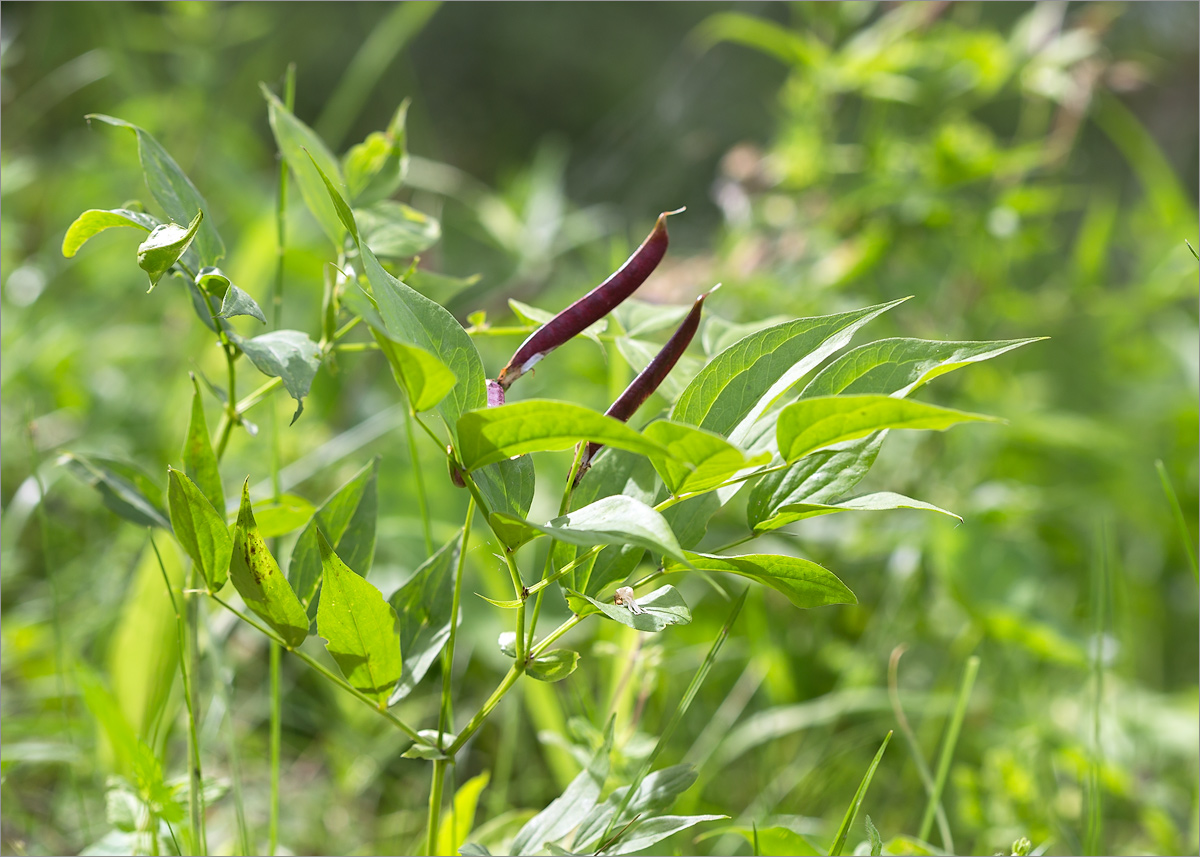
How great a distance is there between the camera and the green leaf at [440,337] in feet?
0.77

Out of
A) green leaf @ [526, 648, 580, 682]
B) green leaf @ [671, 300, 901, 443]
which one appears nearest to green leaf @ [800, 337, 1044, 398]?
green leaf @ [671, 300, 901, 443]

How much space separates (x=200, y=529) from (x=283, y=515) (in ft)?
0.30

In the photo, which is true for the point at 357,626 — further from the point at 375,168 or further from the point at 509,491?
the point at 375,168

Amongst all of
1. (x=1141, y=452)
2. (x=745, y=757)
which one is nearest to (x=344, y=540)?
(x=745, y=757)

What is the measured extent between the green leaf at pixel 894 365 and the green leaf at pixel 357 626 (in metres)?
0.15

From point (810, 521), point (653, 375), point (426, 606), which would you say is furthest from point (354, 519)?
point (810, 521)

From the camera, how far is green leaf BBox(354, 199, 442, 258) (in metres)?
0.37

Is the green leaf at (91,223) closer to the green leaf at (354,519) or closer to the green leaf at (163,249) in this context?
the green leaf at (163,249)

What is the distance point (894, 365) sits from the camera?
0.26m

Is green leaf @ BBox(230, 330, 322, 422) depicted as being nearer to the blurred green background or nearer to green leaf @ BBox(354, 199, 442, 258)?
green leaf @ BBox(354, 199, 442, 258)

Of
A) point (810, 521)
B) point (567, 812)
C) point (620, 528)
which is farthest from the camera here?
point (810, 521)

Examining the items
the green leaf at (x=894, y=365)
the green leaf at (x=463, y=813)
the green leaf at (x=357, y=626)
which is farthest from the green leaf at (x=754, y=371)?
the green leaf at (x=463, y=813)

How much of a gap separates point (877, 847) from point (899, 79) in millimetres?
778

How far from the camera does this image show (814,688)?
80cm
